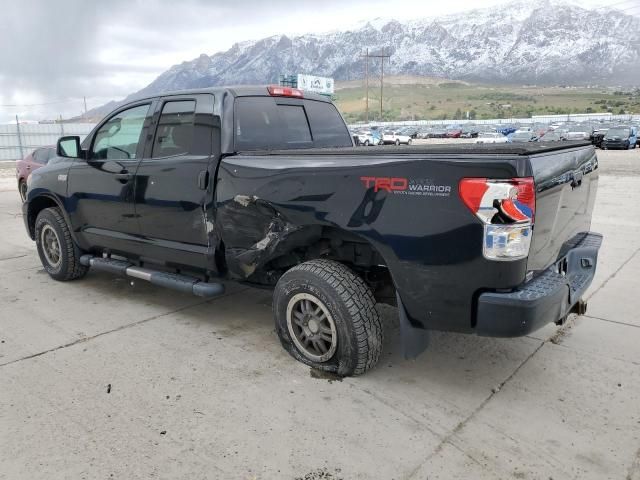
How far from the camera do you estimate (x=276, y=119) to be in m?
4.41

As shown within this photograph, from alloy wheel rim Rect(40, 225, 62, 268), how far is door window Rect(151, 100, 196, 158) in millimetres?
1943

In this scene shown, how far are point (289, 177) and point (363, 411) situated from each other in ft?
4.96

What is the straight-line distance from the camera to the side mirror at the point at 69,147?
203 inches

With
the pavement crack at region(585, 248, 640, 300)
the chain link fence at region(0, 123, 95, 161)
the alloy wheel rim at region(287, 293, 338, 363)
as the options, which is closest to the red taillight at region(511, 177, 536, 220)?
the alloy wheel rim at region(287, 293, 338, 363)

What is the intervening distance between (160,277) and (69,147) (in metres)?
1.80

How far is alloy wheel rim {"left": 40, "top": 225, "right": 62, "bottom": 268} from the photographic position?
561 cm

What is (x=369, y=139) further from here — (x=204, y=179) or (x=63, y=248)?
(x=204, y=179)

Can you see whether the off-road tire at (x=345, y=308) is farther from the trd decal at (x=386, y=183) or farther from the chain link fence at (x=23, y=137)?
the chain link fence at (x=23, y=137)

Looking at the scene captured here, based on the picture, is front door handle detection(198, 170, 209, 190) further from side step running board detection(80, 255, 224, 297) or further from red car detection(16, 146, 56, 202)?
red car detection(16, 146, 56, 202)

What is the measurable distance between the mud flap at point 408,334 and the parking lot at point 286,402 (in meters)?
0.31

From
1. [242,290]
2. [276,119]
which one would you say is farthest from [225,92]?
[242,290]

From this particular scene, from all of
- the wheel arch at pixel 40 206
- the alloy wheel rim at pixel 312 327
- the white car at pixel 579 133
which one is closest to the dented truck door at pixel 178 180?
the alloy wheel rim at pixel 312 327

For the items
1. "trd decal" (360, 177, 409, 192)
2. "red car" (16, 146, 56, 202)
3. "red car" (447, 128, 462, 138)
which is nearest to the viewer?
"trd decal" (360, 177, 409, 192)

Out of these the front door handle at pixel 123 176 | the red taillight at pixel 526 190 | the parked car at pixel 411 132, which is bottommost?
the parked car at pixel 411 132
